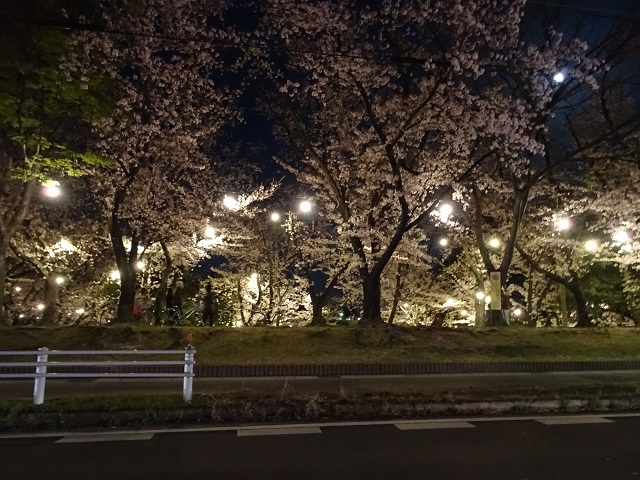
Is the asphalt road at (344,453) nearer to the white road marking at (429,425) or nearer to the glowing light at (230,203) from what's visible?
the white road marking at (429,425)

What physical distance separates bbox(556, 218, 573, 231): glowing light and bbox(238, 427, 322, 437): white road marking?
16963 millimetres

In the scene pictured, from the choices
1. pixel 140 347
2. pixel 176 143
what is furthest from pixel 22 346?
pixel 176 143

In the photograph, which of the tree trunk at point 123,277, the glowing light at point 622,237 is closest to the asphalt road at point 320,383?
the tree trunk at point 123,277

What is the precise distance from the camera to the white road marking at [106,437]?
6.80m

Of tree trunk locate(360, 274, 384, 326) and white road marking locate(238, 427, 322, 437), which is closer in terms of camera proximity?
white road marking locate(238, 427, 322, 437)

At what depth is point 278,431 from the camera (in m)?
7.30

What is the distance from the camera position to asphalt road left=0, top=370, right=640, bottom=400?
9719mm

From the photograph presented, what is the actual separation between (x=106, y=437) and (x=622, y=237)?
63.1ft

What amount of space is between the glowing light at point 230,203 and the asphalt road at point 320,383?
11.7 metres

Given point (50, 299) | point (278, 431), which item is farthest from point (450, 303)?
point (278, 431)

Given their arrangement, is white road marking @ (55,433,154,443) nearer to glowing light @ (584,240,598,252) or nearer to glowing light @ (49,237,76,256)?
glowing light @ (49,237,76,256)

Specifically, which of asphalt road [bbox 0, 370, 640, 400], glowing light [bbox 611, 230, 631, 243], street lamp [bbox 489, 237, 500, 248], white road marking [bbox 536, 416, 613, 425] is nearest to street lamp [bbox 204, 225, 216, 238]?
asphalt road [bbox 0, 370, 640, 400]

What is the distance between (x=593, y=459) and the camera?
6102 millimetres

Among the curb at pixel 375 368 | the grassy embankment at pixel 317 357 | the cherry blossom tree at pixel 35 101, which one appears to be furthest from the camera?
the cherry blossom tree at pixel 35 101
